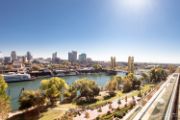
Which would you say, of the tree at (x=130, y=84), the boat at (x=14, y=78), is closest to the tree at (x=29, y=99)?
the tree at (x=130, y=84)

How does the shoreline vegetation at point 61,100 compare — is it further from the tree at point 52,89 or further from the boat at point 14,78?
the boat at point 14,78

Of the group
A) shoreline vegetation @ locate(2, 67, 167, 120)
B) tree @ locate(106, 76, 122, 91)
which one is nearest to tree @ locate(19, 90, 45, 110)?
shoreline vegetation @ locate(2, 67, 167, 120)

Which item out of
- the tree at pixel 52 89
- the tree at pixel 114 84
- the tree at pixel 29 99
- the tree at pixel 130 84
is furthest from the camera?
the tree at pixel 130 84

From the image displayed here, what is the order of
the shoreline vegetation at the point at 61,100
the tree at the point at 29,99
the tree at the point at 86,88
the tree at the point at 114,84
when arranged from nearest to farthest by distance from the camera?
the shoreline vegetation at the point at 61,100, the tree at the point at 29,99, the tree at the point at 86,88, the tree at the point at 114,84

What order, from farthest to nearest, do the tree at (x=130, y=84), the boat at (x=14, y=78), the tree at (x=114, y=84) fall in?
the boat at (x=14, y=78) < the tree at (x=130, y=84) < the tree at (x=114, y=84)

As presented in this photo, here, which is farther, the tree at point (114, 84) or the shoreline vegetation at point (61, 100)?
the tree at point (114, 84)

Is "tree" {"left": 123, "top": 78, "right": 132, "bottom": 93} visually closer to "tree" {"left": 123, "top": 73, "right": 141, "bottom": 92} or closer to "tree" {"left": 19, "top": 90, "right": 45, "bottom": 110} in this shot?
"tree" {"left": 123, "top": 73, "right": 141, "bottom": 92}

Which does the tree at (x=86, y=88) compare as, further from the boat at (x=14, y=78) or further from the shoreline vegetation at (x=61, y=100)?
the boat at (x=14, y=78)

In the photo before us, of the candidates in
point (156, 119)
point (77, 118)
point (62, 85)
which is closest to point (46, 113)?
point (77, 118)

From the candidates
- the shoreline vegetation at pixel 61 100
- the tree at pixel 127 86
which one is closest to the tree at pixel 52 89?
the shoreline vegetation at pixel 61 100

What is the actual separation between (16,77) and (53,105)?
66.3 meters

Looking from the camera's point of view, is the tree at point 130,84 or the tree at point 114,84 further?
the tree at point 130,84

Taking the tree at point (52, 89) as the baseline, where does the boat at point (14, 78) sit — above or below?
below

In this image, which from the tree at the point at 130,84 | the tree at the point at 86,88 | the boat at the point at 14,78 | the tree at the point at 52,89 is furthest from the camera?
the boat at the point at 14,78
